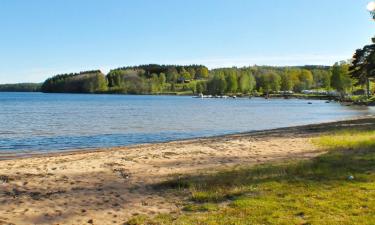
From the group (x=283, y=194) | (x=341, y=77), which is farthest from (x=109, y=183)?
(x=341, y=77)

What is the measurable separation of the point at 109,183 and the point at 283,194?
238 inches

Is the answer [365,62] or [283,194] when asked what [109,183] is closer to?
[283,194]

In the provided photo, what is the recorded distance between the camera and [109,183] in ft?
49.6

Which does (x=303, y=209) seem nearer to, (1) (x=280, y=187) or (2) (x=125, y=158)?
(1) (x=280, y=187)

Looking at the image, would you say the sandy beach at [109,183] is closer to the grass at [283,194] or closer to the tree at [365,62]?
the grass at [283,194]

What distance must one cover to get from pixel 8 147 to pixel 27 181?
18359mm

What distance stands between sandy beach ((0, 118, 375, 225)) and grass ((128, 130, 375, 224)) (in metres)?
0.91

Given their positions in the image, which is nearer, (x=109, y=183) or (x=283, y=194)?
(x=283, y=194)

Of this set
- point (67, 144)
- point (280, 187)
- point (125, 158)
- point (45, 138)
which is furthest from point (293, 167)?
point (45, 138)

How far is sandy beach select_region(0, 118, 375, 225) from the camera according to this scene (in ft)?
37.1

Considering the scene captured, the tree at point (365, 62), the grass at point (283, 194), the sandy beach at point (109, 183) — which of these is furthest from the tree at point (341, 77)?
the grass at point (283, 194)

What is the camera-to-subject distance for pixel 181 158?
21.0m

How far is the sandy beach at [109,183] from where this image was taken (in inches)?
446

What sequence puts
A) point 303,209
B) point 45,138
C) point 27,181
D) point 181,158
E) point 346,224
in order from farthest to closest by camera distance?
1. point 45,138
2. point 181,158
3. point 27,181
4. point 303,209
5. point 346,224
